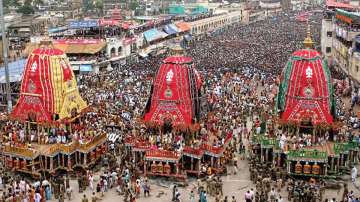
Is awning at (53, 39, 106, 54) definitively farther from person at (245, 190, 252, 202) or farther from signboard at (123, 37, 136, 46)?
person at (245, 190, 252, 202)

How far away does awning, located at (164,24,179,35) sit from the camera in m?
70.8

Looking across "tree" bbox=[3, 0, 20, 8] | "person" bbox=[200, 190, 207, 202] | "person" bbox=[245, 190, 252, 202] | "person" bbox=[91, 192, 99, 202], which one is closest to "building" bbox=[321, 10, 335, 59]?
"person" bbox=[245, 190, 252, 202]

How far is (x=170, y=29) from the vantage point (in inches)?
2827

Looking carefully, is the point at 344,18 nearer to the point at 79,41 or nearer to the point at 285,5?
the point at 79,41

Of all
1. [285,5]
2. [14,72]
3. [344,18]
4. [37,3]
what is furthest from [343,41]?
[285,5]

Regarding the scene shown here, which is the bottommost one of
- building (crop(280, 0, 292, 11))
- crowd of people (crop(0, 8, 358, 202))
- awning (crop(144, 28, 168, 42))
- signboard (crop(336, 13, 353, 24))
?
crowd of people (crop(0, 8, 358, 202))

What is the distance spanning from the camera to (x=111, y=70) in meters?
50.9

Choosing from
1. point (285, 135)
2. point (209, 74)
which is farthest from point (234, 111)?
point (209, 74)

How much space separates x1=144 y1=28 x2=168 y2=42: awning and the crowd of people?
4.27 metres

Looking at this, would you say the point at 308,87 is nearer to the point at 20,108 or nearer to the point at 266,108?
the point at 266,108

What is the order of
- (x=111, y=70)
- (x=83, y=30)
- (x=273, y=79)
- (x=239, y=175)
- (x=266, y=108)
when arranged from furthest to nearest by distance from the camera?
(x=83, y=30), (x=111, y=70), (x=273, y=79), (x=266, y=108), (x=239, y=175)

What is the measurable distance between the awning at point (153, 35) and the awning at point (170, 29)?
4.29 feet

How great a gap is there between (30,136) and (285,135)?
39.2 ft

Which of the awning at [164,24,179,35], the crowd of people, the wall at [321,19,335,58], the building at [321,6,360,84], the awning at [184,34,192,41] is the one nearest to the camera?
the crowd of people
